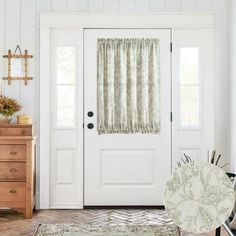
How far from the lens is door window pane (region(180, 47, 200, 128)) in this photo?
5.41m

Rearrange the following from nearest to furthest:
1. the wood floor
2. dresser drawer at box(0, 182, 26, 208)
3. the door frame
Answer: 1. the wood floor
2. dresser drawer at box(0, 182, 26, 208)
3. the door frame

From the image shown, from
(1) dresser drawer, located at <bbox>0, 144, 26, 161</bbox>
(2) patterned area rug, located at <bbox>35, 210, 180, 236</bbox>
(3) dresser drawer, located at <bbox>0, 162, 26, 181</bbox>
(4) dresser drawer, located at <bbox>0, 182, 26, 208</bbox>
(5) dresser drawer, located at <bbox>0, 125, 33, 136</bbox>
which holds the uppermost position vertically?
(5) dresser drawer, located at <bbox>0, 125, 33, 136</bbox>

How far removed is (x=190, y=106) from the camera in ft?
17.8

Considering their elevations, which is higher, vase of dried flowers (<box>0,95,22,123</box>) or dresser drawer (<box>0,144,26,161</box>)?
vase of dried flowers (<box>0,95,22,123</box>)

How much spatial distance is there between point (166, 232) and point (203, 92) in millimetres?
1771

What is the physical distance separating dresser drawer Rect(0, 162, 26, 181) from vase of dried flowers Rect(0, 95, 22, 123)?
50 centimetres

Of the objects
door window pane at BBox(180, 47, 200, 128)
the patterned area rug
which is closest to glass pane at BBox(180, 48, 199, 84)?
door window pane at BBox(180, 47, 200, 128)

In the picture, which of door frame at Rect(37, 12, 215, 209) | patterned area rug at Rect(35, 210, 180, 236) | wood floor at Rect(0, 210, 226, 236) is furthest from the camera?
A: door frame at Rect(37, 12, 215, 209)

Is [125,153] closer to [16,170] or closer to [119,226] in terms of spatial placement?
[119,226]

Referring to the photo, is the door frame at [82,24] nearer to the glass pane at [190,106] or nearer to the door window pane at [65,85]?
the door window pane at [65,85]

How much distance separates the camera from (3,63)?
5402 millimetres

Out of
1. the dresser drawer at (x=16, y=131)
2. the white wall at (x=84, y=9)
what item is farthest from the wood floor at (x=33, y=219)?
the white wall at (x=84, y=9)

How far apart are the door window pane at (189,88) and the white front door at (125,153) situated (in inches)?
6.1

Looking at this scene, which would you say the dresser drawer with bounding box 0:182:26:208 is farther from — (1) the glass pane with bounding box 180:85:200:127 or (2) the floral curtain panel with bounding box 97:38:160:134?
(1) the glass pane with bounding box 180:85:200:127
